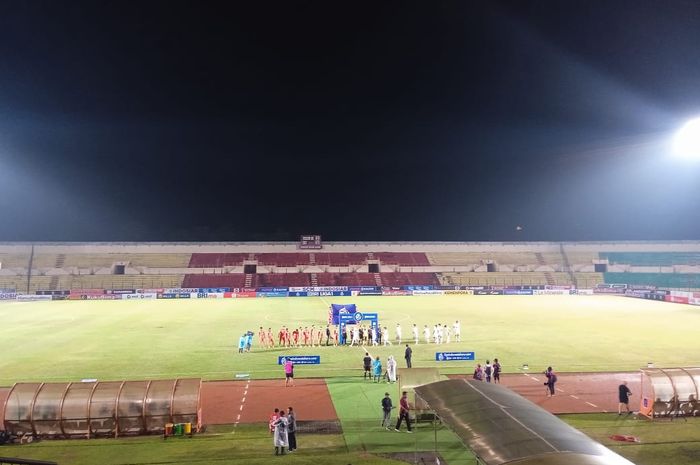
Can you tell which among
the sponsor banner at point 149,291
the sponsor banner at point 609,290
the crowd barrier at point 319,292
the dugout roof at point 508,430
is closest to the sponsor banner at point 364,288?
the crowd barrier at point 319,292

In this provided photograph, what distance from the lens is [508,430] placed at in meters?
9.82

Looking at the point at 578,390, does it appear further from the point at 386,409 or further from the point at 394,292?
the point at 394,292

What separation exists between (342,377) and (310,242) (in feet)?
256

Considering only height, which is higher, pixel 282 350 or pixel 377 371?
pixel 282 350

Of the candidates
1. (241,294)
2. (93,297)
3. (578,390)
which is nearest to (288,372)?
(578,390)

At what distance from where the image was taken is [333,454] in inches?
604

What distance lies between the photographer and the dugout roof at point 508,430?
344 inches

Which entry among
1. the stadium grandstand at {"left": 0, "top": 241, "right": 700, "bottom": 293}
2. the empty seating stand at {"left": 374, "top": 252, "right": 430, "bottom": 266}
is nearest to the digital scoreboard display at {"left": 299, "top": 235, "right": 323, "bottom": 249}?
the stadium grandstand at {"left": 0, "top": 241, "right": 700, "bottom": 293}

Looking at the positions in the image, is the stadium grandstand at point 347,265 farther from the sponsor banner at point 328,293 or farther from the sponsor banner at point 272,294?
the sponsor banner at point 272,294

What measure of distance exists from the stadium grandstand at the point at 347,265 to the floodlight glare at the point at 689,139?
983 inches

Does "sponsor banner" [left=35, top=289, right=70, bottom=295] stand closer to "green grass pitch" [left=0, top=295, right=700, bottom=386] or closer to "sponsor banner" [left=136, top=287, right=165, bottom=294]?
"sponsor banner" [left=136, top=287, right=165, bottom=294]

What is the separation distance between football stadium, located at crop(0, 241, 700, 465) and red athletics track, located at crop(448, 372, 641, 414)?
0.14 meters

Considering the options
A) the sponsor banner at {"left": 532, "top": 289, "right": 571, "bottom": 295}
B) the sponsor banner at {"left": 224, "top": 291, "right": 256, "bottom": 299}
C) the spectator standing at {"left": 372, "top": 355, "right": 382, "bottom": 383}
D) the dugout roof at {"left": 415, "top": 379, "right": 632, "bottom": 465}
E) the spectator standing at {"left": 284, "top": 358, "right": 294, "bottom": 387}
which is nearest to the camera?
the dugout roof at {"left": 415, "top": 379, "right": 632, "bottom": 465}

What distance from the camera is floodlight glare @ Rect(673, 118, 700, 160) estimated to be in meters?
63.7
